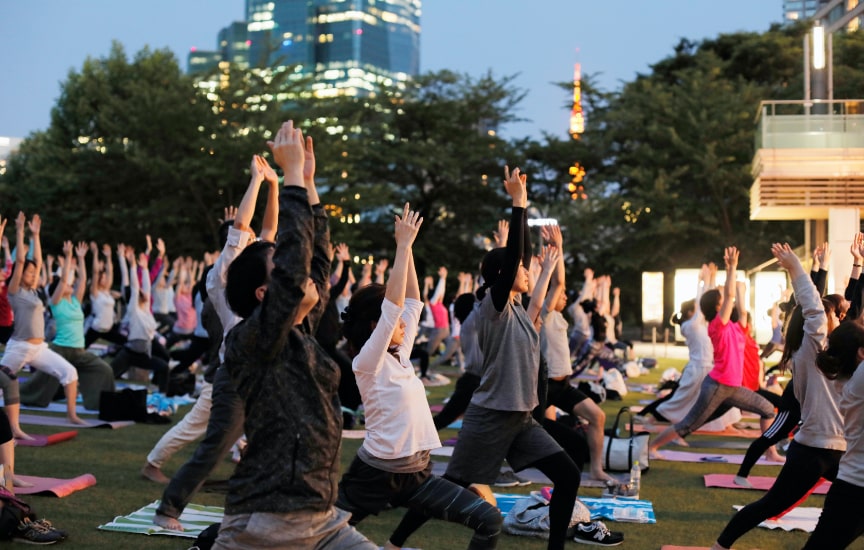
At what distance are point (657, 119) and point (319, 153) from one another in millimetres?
12344

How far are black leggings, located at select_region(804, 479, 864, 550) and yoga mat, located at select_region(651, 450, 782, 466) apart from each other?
545 cm

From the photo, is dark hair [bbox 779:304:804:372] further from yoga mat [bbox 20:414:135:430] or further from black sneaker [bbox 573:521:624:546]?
yoga mat [bbox 20:414:135:430]

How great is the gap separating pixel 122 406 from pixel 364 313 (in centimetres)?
763

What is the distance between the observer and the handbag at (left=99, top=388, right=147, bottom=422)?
11.6 meters

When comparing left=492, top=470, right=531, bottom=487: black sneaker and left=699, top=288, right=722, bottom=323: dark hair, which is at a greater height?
left=699, top=288, right=722, bottom=323: dark hair

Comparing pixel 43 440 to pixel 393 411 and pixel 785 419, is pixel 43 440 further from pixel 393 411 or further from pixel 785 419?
pixel 785 419

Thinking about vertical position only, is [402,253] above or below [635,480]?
above

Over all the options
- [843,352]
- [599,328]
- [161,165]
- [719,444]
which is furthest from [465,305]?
[161,165]

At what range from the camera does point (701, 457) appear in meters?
10.4

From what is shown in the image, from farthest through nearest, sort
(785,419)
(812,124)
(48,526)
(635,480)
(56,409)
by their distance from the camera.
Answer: (812,124)
(56,409)
(635,480)
(785,419)
(48,526)

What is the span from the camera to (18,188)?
38750 millimetres

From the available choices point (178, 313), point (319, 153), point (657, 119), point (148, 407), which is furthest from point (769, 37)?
point (148, 407)

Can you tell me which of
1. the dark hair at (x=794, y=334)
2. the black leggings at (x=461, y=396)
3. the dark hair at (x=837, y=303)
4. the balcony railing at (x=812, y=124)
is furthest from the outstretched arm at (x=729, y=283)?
the balcony railing at (x=812, y=124)

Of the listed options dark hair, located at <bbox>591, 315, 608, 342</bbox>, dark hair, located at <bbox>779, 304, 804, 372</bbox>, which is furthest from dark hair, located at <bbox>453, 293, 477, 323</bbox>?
dark hair, located at <bbox>591, 315, 608, 342</bbox>
